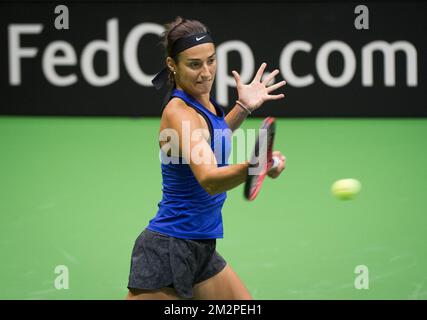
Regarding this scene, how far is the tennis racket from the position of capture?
3.67 m

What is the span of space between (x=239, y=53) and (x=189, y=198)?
394 cm

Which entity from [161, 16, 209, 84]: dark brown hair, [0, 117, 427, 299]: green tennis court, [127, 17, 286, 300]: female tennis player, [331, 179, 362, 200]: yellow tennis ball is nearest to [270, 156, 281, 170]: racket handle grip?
[127, 17, 286, 300]: female tennis player

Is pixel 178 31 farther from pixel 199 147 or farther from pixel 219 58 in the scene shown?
pixel 219 58

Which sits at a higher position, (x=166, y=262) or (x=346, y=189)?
(x=346, y=189)

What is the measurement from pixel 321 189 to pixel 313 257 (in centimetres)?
106

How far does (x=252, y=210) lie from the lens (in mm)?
6844

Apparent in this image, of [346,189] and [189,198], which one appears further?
[346,189]

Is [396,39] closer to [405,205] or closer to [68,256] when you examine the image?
[405,205]

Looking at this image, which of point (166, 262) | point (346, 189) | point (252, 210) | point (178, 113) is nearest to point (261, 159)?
point (178, 113)

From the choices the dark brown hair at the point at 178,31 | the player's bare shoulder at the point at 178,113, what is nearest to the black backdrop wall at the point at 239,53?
A: the dark brown hair at the point at 178,31

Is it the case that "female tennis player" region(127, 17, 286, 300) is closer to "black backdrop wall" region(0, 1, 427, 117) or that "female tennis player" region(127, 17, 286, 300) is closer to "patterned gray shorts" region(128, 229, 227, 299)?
"patterned gray shorts" region(128, 229, 227, 299)

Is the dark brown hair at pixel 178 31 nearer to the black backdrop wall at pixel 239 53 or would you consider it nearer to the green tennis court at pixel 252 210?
the green tennis court at pixel 252 210

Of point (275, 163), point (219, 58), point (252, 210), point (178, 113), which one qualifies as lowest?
point (252, 210)
